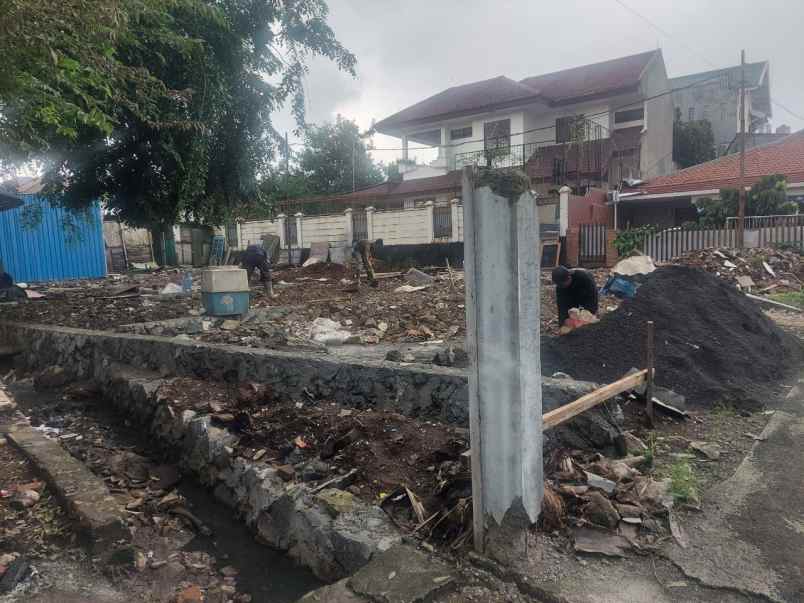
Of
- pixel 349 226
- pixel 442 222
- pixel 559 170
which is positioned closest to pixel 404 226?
pixel 442 222

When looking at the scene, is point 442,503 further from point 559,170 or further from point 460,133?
point 460,133

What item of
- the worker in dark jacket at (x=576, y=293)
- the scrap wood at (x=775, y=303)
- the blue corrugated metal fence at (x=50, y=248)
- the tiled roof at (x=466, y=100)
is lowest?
the scrap wood at (x=775, y=303)

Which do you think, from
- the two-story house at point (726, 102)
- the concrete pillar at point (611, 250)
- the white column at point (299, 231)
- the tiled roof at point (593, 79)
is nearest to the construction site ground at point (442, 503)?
the concrete pillar at point (611, 250)

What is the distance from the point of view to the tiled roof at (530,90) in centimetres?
2055

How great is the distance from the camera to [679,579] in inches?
84.4

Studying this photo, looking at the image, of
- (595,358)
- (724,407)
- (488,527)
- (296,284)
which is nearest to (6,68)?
(488,527)

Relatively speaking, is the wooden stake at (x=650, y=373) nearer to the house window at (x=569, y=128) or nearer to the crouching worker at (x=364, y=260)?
the crouching worker at (x=364, y=260)

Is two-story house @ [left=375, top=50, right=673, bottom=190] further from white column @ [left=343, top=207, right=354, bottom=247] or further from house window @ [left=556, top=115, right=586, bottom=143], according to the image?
white column @ [left=343, top=207, right=354, bottom=247]

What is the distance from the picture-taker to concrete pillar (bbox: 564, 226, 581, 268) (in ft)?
52.0

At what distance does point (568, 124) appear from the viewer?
21.0m

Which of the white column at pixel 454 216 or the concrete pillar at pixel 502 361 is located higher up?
the white column at pixel 454 216

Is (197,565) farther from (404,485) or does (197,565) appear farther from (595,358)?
(595,358)

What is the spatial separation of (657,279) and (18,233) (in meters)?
16.6

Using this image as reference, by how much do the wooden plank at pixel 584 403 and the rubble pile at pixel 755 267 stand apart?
9209 mm
